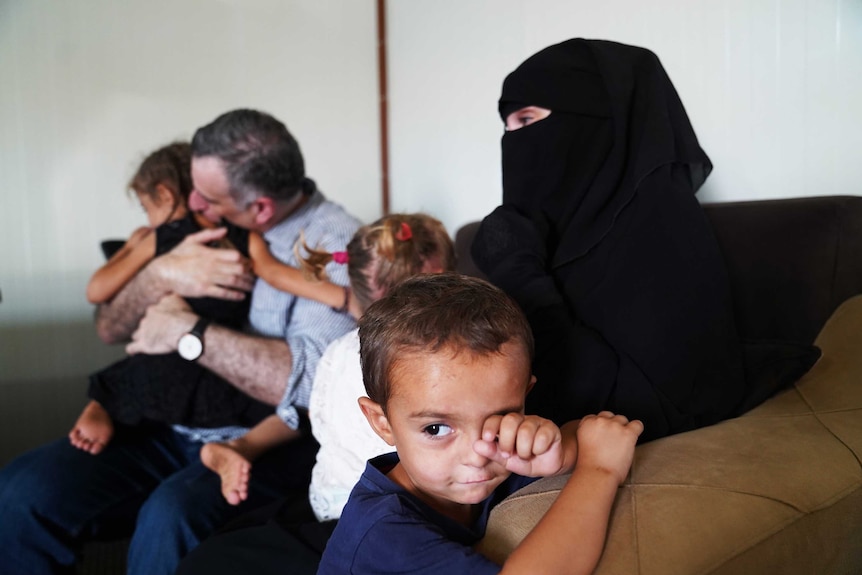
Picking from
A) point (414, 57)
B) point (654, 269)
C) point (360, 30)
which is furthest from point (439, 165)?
point (654, 269)

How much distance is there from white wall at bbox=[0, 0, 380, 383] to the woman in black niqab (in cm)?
186

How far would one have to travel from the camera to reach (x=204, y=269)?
1681mm

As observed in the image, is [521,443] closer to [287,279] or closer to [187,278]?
[287,279]

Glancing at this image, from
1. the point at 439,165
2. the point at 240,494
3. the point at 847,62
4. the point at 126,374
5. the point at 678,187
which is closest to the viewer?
the point at 678,187

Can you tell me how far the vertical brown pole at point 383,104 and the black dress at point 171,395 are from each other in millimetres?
1710

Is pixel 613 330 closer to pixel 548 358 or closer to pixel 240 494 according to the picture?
pixel 548 358

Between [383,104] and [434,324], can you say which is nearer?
[434,324]

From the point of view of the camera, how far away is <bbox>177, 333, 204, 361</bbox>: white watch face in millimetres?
1568

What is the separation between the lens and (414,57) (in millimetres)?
2857

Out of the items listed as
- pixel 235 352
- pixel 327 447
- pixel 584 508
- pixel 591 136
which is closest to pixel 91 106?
pixel 235 352

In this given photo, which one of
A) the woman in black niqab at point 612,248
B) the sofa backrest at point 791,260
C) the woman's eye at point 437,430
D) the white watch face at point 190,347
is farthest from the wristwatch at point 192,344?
the sofa backrest at point 791,260

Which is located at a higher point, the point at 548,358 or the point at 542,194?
the point at 542,194

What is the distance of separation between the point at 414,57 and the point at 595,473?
2.40m

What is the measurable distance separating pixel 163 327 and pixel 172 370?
110 mm
